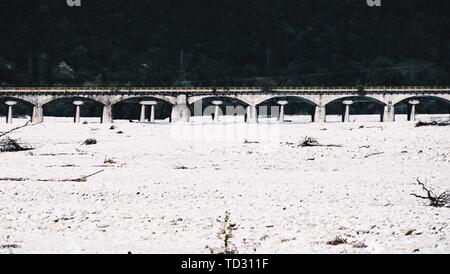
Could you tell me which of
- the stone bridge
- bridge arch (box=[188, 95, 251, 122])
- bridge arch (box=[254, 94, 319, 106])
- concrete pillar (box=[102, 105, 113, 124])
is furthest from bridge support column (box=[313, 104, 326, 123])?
concrete pillar (box=[102, 105, 113, 124])

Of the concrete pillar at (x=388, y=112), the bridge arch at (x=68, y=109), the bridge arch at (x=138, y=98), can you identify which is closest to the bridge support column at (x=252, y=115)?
the bridge arch at (x=138, y=98)

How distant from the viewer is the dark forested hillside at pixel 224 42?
11475 centimetres

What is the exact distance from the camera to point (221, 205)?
11820 mm

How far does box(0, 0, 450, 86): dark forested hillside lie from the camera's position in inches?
4518

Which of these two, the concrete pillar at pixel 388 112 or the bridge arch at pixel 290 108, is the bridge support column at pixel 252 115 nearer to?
the bridge arch at pixel 290 108

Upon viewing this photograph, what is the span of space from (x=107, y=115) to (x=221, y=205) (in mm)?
69631

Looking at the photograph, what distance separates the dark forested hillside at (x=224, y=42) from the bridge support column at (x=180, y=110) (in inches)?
1010

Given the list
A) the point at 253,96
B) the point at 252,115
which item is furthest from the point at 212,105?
the point at 252,115

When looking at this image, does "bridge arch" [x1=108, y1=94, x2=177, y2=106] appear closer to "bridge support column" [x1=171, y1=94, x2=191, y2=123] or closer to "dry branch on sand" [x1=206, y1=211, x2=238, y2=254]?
"bridge support column" [x1=171, y1=94, x2=191, y2=123]

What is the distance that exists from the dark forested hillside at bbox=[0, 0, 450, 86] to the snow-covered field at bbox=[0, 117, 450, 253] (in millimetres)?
87581
